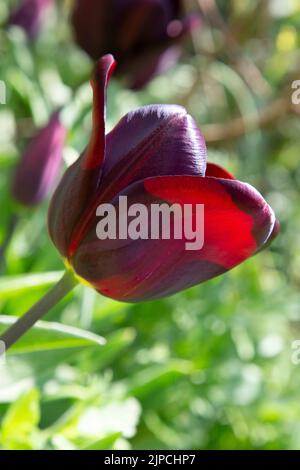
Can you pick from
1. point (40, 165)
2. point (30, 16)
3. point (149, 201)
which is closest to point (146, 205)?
point (149, 201)

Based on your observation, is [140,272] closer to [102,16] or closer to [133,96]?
[102,16]

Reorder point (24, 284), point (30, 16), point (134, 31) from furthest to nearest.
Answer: point (30, 16) → point (134, 31) → point (24, 284)

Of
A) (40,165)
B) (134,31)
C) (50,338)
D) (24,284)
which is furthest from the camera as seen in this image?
(134,31)

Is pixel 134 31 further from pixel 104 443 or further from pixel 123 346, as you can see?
pixel 104 443

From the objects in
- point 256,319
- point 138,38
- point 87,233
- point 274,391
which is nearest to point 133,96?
point 138,38

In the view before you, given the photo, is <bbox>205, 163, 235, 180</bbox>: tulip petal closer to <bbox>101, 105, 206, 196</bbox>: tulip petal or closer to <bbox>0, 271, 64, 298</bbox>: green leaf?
<bbox>101, 105, 206, 196</bbox>: tulip petal

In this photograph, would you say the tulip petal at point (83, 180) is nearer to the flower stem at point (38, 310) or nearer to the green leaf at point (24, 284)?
the flower stem at point (38, 310)

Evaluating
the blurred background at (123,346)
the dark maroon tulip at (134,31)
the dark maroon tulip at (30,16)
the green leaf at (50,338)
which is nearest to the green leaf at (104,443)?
the blurred background at (123,346)
